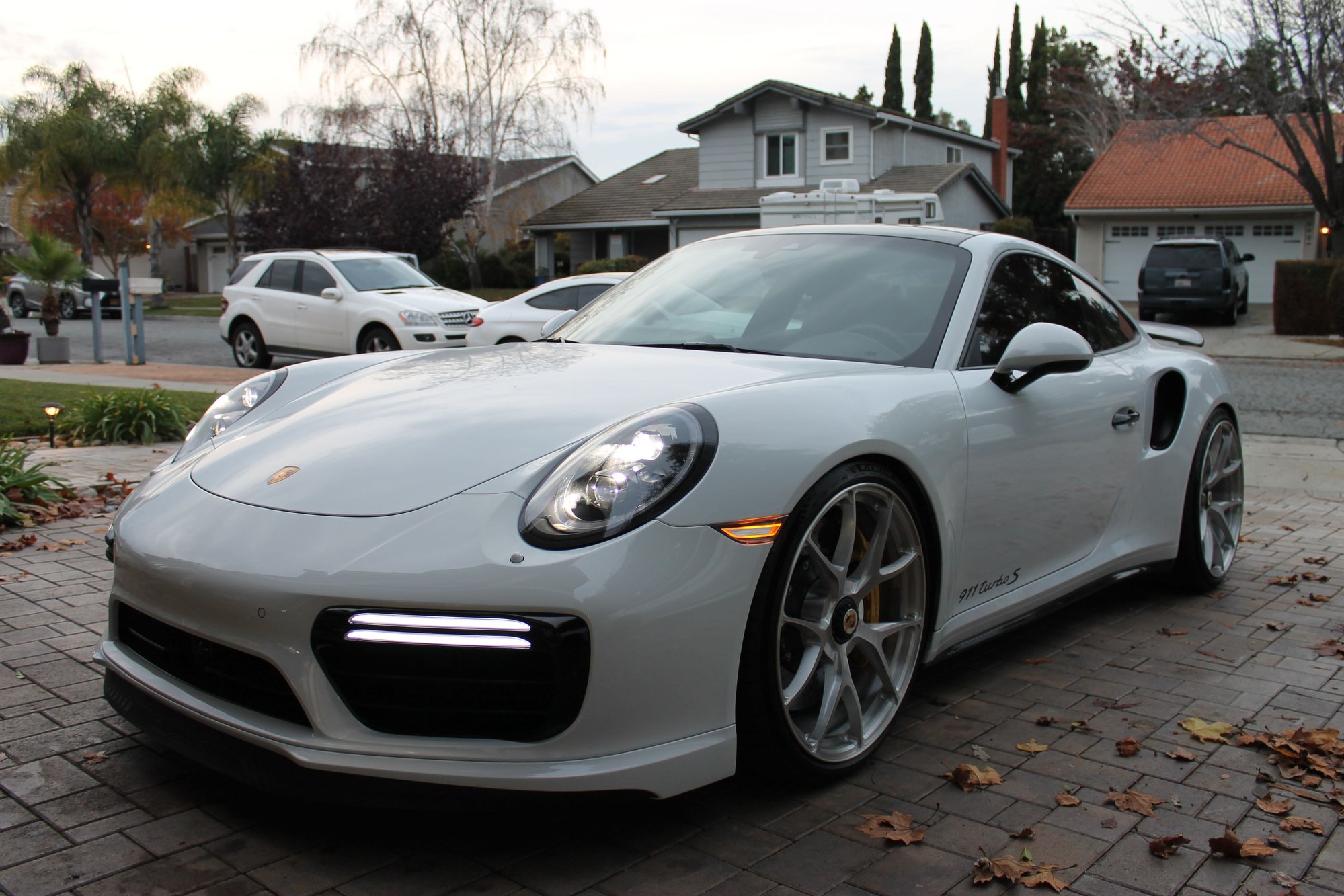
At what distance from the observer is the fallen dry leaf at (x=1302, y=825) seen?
2.72 m

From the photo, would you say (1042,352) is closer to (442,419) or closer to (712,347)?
(712,347)

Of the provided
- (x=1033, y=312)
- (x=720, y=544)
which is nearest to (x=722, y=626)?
(x=720, y=544)

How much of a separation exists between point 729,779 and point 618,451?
38.2 inches

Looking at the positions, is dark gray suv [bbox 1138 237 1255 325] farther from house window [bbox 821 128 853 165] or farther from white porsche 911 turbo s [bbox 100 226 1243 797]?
white porsche 911 turbo s [bbox 100 226 1243 797]

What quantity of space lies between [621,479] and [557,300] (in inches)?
476

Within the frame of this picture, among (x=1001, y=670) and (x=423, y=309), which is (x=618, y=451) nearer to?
(x=1001, y=670)

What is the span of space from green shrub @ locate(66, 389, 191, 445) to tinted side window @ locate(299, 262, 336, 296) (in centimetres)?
695

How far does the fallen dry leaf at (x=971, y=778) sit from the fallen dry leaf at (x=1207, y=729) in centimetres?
72

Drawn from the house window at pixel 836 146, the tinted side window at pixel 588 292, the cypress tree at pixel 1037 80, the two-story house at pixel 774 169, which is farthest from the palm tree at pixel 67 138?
the cypress tree at pixel 1037 80

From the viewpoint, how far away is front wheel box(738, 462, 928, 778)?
262 cm

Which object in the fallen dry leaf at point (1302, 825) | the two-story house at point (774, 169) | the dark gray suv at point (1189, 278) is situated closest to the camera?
the fallen dry leaf at point (1302, 825)

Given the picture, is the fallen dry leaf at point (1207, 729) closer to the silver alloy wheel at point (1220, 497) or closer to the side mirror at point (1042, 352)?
the side mirror at point (1042, 352)

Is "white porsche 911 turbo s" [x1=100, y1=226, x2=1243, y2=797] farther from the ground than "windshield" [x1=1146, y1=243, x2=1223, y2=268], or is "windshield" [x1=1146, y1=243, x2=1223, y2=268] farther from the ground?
"windshield" [x1=1146, y1=243, x2=1223, y2=268]

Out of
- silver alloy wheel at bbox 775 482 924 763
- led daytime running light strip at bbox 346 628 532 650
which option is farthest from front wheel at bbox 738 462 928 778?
led daytime running light strip at bbox 346 628 532 650
